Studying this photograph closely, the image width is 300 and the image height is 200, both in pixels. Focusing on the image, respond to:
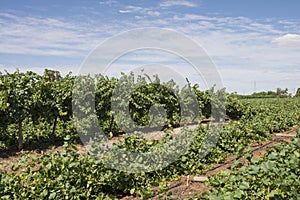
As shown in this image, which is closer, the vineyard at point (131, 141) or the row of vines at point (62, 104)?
the vineyard at point (131, 141)

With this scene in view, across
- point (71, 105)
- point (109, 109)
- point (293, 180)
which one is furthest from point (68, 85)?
point (293, 180)

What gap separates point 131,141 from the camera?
22.6 feet

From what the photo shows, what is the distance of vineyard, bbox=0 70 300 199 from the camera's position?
4801 mm

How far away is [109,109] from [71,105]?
1.61 m

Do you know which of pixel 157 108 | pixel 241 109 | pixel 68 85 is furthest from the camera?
pixel 241 109

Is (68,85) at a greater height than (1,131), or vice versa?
(68,85)

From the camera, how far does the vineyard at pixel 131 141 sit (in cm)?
480

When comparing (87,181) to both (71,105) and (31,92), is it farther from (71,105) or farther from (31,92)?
(71,105)

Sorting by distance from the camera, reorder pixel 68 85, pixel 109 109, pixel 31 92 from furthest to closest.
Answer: pixel 109 109 < pixel 68 85 < pixel 31 92

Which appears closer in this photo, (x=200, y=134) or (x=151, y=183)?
(x=151, y=183)

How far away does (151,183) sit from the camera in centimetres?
681

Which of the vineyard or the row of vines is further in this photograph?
the row of vines

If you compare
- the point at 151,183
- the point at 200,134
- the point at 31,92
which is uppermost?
the point at 31,92

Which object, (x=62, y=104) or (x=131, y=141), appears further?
(x=62, y=104)
